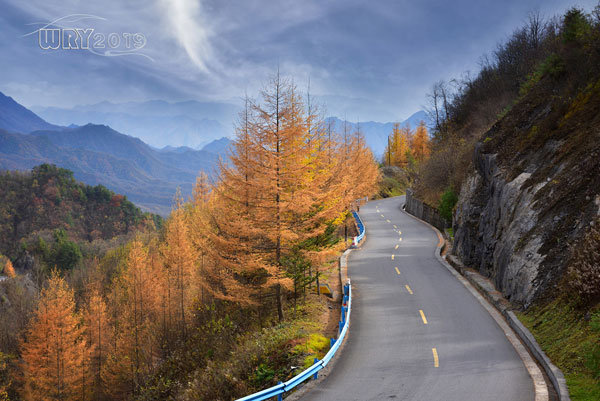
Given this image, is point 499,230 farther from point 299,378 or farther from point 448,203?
point 448,203

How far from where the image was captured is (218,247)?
1867 cm

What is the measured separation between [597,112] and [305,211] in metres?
12.8

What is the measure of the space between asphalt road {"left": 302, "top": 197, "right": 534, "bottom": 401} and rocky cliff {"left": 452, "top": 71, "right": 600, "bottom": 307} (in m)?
2.08

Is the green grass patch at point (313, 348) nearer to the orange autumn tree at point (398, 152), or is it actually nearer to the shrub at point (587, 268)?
the shrub at point (587, 268)

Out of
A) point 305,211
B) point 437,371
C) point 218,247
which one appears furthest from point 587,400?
point 218,247

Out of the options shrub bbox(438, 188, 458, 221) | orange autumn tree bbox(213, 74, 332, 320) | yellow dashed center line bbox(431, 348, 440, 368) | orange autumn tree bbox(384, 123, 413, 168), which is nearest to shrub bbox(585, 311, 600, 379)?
yellow dashed center line bbox(431, 348, 440, 368)

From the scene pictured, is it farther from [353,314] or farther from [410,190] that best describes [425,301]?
[410,190]

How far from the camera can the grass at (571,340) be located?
812 centimetres

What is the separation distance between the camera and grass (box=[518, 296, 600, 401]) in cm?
812

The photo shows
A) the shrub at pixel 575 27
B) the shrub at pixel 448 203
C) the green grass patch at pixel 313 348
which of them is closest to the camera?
the green grass patch at pixel 313 348

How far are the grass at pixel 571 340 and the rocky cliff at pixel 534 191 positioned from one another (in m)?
1.03

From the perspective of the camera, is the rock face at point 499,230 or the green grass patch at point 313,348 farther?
the rock face at point 499,230

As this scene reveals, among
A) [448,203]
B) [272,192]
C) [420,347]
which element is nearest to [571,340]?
[420,347]

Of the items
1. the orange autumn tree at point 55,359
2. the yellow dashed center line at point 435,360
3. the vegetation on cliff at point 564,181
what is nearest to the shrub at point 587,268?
the vegetation on cliff at point 564,181
